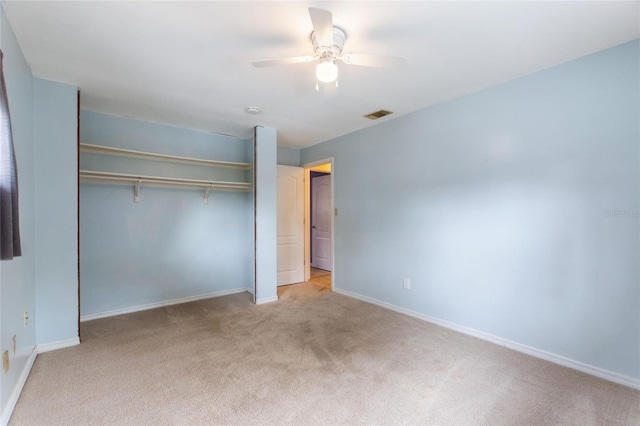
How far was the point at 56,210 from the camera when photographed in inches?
101

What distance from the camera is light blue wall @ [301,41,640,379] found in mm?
2068

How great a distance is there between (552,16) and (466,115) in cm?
116

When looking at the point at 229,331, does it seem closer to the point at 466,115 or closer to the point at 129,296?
the point at 129,296

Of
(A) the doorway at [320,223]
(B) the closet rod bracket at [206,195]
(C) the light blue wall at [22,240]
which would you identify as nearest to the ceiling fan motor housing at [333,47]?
(C) the light blue wall at [22,240]

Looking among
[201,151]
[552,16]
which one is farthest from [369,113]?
[201,151]

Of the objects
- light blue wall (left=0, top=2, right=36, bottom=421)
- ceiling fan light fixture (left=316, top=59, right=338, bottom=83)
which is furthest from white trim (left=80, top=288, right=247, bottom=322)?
ceiling fan light fixture (left=316, top=59, right=338, bottom=83)

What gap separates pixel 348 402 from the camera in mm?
1838

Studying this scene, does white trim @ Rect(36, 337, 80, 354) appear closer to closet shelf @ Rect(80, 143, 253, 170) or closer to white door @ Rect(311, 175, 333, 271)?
closet shelf @ Rect(80, 143, 253, 170)

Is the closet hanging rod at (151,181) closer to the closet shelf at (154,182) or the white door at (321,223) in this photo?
the closet shelf at (154,182)

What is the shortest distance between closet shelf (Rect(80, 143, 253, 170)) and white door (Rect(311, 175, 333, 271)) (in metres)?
2.27

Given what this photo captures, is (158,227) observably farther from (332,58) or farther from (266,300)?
(332,58)

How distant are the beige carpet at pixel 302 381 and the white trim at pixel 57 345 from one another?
76 millimetres

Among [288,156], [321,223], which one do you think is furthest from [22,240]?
[321,223]

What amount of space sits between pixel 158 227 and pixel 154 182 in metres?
0.58
